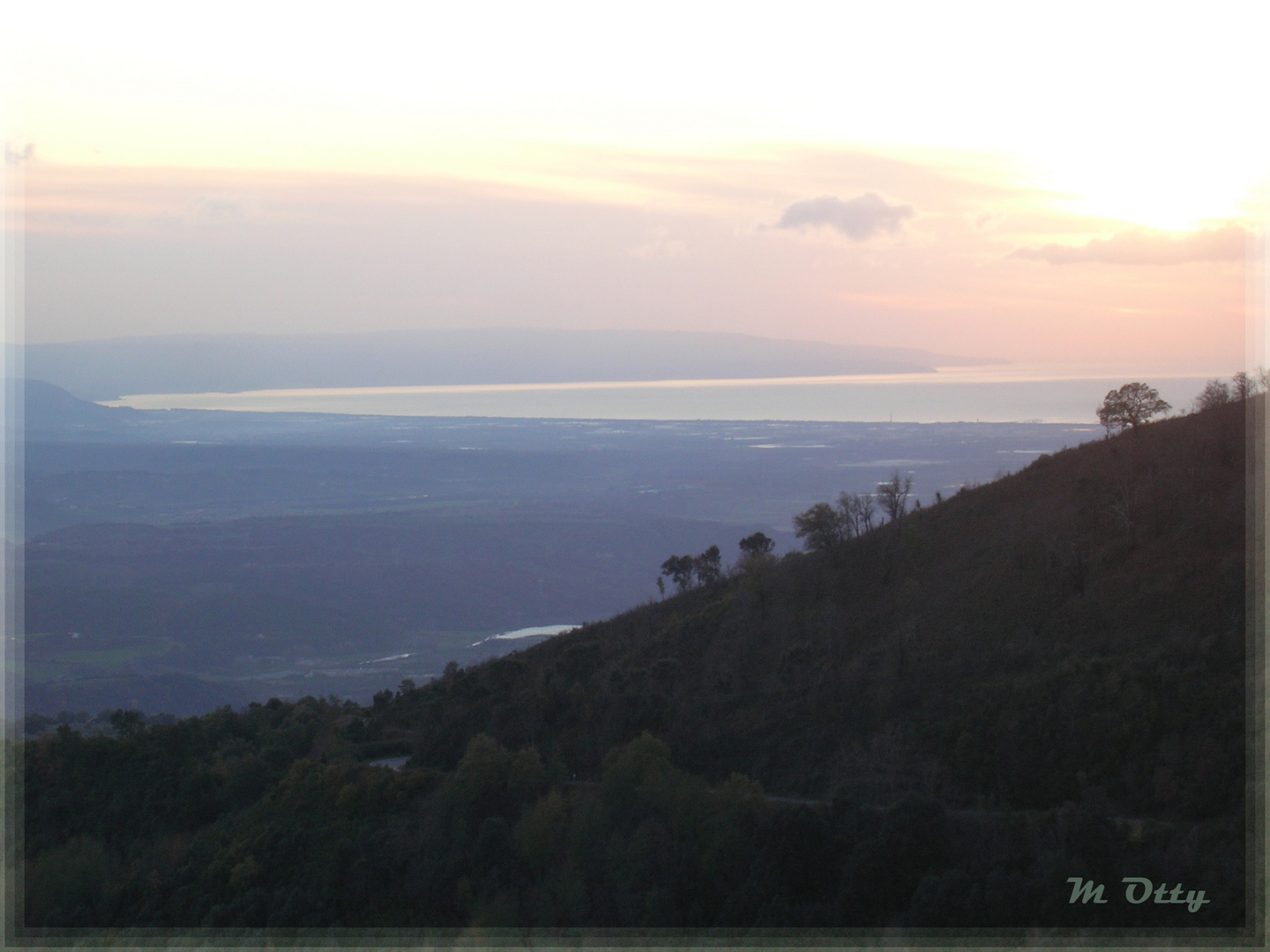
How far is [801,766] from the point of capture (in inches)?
623

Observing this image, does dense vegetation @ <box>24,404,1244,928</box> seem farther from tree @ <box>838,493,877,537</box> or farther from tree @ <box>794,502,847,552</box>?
tree @ <box>838,493,877,537</box>

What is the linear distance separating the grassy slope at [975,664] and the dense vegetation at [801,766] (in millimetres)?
65

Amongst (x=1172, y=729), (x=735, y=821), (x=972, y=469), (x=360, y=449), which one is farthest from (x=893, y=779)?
→ (x=360, y=449)

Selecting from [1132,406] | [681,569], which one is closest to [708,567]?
[681,569]

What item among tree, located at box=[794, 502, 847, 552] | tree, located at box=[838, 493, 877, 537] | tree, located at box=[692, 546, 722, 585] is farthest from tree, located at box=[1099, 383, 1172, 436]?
tree, located at box=[692, 546, 722, 585]

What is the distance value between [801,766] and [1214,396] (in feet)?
56.2

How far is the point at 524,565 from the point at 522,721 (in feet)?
180

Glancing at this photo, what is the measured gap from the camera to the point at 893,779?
14344 mm

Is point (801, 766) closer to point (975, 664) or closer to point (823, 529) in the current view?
point (975, 664)

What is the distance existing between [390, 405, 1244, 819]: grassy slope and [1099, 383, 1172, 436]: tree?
92cm

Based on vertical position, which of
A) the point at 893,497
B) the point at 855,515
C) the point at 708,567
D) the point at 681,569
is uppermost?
the point at 893,497

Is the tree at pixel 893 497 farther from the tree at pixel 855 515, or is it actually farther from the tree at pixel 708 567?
the tree at pixel 708 567

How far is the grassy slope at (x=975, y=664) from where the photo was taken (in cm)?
1337

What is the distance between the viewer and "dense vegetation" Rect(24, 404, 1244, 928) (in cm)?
1182
